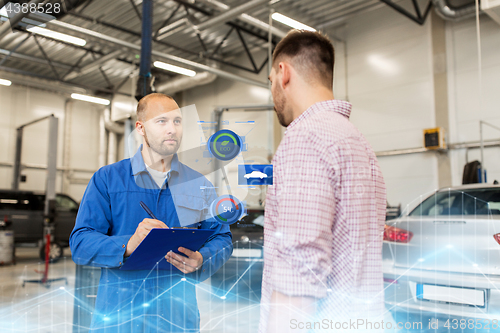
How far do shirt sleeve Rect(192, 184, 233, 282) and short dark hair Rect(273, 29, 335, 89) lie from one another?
1.86ft

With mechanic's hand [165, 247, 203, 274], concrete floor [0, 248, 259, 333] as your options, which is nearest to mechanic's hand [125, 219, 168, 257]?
mechanic's hand [165, 247, 203, 274]

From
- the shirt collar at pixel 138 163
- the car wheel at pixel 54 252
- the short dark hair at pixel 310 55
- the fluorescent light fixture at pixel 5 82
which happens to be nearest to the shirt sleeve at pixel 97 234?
the shirt collar at pixel 138 163

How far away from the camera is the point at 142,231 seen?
3.67 ft

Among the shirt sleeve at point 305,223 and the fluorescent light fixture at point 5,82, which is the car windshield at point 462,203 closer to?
the shirt sleeve at point 305,223

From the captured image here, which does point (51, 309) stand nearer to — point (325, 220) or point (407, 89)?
point (325, 220)

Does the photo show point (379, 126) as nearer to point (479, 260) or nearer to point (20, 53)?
point (479, 260)

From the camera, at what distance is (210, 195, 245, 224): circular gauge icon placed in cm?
106

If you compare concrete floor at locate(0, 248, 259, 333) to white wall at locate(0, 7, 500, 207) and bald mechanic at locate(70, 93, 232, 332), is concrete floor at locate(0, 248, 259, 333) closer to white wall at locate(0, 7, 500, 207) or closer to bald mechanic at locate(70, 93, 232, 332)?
bald mechanic at locate(70, 93, 232, 332)

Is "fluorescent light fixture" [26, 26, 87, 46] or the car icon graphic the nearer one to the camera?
the car icon graphic

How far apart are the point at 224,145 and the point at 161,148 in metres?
→ 0.23

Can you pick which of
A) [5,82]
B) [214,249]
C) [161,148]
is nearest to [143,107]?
[161,148]

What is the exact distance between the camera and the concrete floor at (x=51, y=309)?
3.33 meters

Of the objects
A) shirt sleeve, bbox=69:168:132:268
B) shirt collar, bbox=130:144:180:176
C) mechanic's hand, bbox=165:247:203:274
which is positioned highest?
shirt collar, bbox=130:144:180:176

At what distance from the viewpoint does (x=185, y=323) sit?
1271 mm
